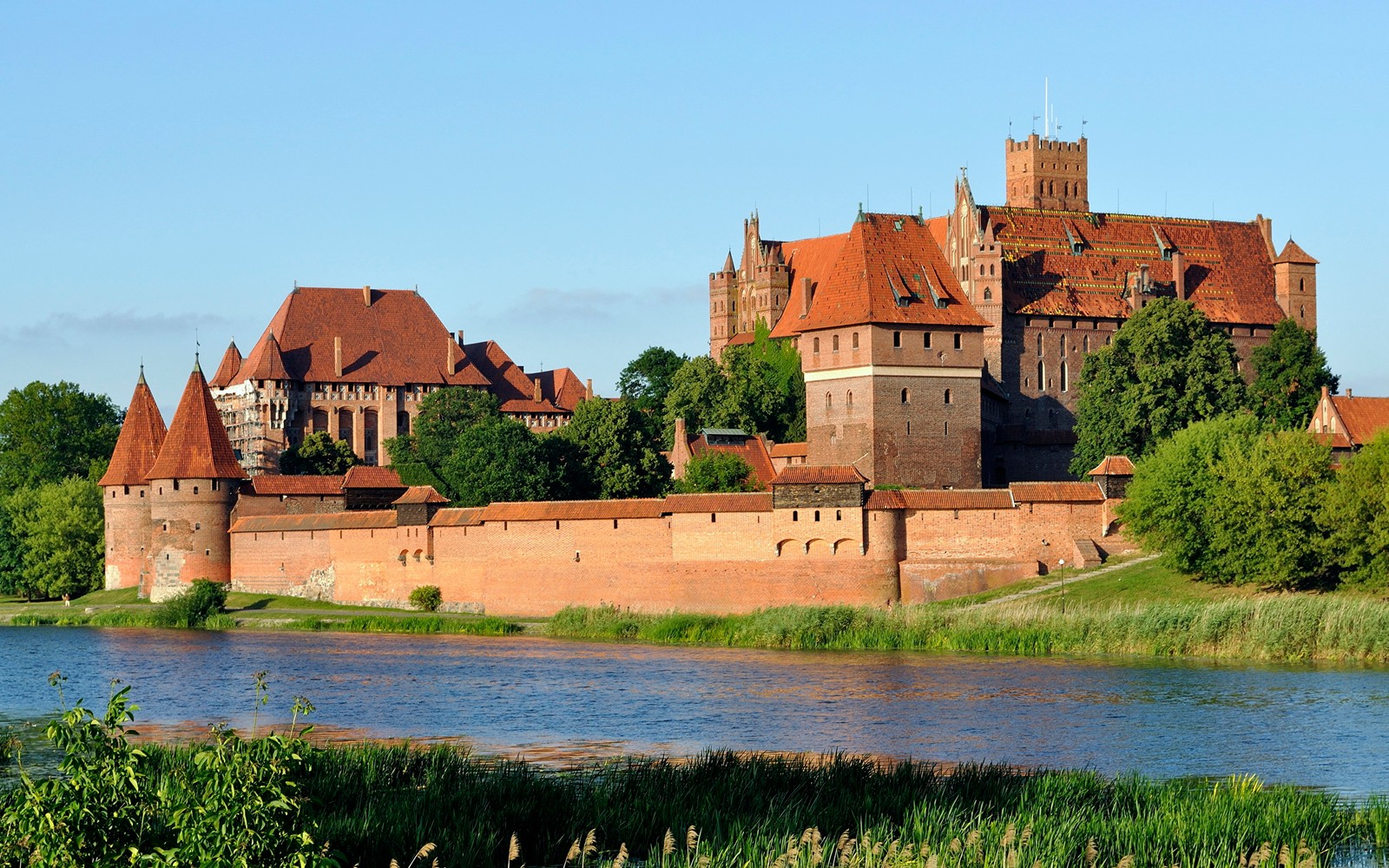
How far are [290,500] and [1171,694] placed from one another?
1190 inches

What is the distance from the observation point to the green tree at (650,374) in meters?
66.8

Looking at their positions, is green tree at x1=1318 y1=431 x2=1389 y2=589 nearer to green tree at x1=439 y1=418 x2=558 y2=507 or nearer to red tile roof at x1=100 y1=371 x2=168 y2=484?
green tree at x1=439 y1=418 x2=558 y2=507

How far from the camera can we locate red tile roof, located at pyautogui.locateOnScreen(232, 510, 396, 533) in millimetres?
44812

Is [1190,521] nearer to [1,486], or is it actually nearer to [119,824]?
[119,824]

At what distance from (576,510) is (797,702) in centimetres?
1651

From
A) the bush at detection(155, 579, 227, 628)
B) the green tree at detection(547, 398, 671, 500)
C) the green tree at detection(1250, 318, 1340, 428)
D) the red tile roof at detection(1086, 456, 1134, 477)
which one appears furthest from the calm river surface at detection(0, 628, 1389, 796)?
the green tree at detection(1250, 318, 1340, 428)

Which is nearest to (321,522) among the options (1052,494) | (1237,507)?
(1052,494)

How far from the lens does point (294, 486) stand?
163 ft

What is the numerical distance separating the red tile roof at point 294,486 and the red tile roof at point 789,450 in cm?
1190

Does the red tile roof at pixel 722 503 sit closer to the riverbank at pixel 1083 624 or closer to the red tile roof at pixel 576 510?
the red tile roof at pixel 576 510

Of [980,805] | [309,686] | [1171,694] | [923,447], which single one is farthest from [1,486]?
[980,805]

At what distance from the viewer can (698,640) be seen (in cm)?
3509

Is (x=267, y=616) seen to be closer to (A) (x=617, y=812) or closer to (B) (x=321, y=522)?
(B) (x=321, y=522)

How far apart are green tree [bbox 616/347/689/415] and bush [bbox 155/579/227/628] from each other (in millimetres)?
23741
